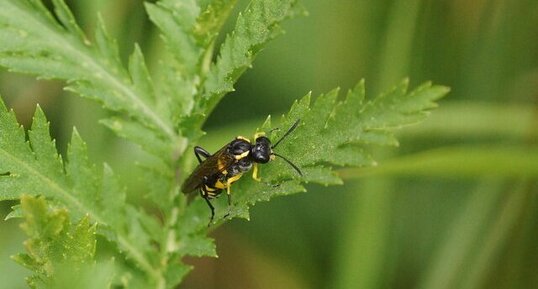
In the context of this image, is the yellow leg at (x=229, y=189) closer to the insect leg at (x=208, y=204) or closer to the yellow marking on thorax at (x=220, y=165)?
the insect leg at (x=208, y=204)

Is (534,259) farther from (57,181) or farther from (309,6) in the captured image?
(57,181)

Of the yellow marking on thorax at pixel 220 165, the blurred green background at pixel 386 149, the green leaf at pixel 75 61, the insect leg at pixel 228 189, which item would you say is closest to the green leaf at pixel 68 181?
the green leaf at pixel 75 61

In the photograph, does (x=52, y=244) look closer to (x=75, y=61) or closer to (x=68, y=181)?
(x=68, y=181)

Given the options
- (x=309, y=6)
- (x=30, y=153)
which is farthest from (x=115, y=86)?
(x=309, y=6)

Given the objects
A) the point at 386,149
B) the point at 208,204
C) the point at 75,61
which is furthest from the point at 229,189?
the point at 386,149

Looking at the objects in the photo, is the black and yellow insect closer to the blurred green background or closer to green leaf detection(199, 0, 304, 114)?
green leaf detection(199, 0, 304, 114)

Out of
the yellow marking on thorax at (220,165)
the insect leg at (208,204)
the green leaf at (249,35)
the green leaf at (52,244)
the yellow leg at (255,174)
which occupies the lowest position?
the green leaf at (52,244)

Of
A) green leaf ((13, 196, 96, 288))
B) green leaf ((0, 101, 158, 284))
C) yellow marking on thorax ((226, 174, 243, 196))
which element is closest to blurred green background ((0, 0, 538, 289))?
yellow marking on thorax ((226, 174, 243, 196))
